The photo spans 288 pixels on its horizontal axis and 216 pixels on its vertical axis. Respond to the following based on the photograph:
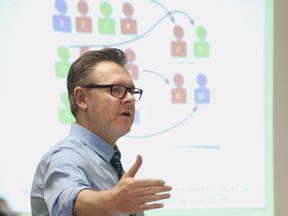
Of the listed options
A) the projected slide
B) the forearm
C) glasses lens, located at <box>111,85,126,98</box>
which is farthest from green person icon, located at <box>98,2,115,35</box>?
the forearm

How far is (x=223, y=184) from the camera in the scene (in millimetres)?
1746

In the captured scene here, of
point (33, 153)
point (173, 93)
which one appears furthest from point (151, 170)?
point (33, 153)

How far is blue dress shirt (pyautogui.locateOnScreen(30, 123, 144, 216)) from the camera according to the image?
830 mm

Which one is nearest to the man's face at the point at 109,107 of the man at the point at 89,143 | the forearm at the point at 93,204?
the man at the point at 89,143

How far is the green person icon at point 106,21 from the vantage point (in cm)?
170

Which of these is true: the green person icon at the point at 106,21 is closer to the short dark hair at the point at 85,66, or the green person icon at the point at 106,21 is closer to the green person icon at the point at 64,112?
the green person icon at the point at 64,112

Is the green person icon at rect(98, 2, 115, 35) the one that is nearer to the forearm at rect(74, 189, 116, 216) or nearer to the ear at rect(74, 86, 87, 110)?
the ear at rect(74, 86, 87, 110)

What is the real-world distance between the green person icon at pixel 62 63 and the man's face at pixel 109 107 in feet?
2.05

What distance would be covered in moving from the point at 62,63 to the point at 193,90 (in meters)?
0.60

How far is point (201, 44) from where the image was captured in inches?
69.3
